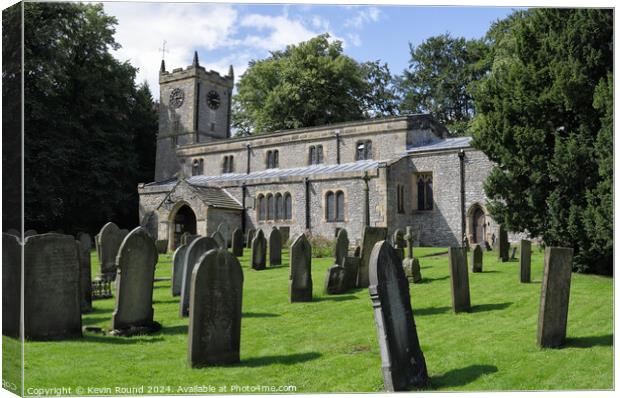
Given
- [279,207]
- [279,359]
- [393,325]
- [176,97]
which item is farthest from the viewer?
[176,97]

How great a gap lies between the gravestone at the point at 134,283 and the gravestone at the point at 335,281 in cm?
424

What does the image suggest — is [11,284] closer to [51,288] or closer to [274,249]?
[51,288]

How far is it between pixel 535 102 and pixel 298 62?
67.4ft

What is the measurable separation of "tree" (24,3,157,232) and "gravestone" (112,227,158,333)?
1254 mm

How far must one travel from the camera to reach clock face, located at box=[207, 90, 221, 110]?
124ft

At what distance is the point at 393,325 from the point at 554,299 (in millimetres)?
2683

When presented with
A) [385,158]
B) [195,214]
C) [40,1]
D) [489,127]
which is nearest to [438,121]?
[385,158]

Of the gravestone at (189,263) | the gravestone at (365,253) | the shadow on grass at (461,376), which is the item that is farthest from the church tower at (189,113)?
the shadow on grass at (461,376)

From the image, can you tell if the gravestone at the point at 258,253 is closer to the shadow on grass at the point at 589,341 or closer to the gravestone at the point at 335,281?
the gravestone at the point at 335,281

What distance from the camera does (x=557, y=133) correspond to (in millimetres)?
12008

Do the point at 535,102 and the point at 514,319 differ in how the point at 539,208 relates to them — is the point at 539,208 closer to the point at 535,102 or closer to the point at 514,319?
the point at 535,102

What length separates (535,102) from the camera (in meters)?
12.3

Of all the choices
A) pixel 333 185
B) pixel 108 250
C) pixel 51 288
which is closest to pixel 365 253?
pixel 108 250

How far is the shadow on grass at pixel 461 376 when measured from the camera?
20.4 ft
